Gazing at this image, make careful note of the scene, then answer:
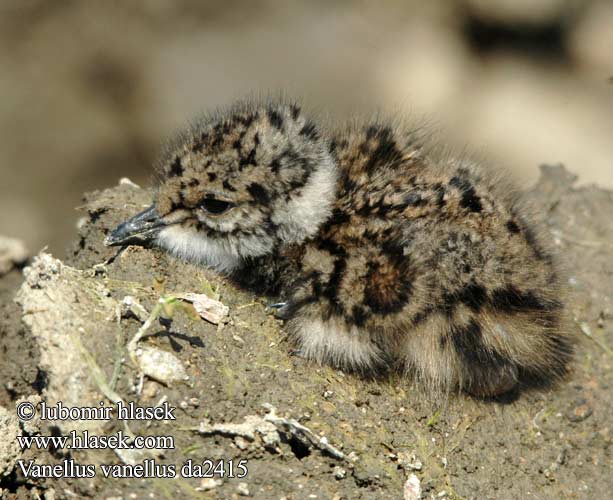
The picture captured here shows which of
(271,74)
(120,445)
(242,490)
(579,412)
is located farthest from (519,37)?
(120,445)

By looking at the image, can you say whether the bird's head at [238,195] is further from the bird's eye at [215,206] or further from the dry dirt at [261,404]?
the dry dirt at [261,404]

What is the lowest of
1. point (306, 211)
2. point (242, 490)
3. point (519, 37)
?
point (242, 490)

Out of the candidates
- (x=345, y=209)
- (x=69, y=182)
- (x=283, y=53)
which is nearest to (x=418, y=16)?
(x=283, y=53)

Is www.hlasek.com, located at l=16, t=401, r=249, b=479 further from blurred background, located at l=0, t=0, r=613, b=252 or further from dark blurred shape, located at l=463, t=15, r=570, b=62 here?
dark blurred shape, located at l=463, t=15, r=570, b=62

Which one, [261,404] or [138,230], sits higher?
[138,230]

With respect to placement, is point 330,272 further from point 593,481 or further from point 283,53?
point 283,53

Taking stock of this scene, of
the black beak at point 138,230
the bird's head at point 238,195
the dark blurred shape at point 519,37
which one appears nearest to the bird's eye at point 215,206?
the bird's head at point 238,195

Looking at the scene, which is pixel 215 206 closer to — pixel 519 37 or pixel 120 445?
pixel 120 445

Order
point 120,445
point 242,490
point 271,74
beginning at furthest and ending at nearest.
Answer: point 271,74
point 242,490
point 120,445
